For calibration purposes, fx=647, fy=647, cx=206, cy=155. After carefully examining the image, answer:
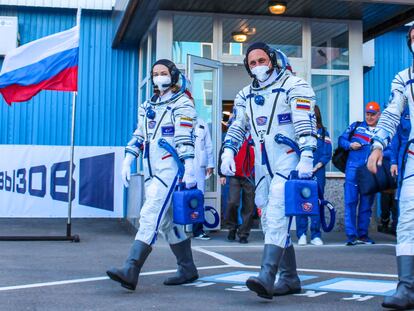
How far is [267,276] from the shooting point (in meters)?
4.78

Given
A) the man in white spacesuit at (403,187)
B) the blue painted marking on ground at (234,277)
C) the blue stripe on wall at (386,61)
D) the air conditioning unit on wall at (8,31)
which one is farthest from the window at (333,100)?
the man in white spacesuit at (403,187)

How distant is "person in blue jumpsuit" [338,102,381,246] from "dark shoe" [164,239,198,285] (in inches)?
158

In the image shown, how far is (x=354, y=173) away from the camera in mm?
9305

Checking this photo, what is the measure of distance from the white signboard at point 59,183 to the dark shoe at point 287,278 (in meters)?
7.16

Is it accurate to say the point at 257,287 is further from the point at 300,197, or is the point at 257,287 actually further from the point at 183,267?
the point at 183,267

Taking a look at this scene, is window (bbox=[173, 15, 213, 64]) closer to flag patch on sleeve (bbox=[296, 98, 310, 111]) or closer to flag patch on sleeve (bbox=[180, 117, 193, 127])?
flag patch on sleeve (bbox=[180, 117, 193, 127])

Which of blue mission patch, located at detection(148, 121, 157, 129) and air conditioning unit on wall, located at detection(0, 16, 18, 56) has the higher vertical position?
air conditioning unit on wall, located at detection(0, 16, 18, 56)

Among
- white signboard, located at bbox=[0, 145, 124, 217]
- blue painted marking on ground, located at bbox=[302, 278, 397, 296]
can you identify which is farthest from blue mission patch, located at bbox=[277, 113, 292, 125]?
white signboard, located at bbox=[0, 145, 124, 217]

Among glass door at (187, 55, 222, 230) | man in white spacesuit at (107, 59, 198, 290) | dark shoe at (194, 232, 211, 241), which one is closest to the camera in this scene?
man in white spacesuit at (107, 59, 198, 290)

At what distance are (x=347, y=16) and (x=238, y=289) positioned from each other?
7372 mm

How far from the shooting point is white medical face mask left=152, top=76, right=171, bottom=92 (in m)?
5.90

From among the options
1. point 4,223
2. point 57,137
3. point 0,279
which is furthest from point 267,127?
point 57,137

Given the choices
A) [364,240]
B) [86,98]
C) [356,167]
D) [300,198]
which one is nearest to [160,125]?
[300,198]

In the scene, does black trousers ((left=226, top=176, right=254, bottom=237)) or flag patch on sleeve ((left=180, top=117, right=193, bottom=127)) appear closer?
flag patch on sleeve ((left=180, top=117, right=193, bottom=127))
